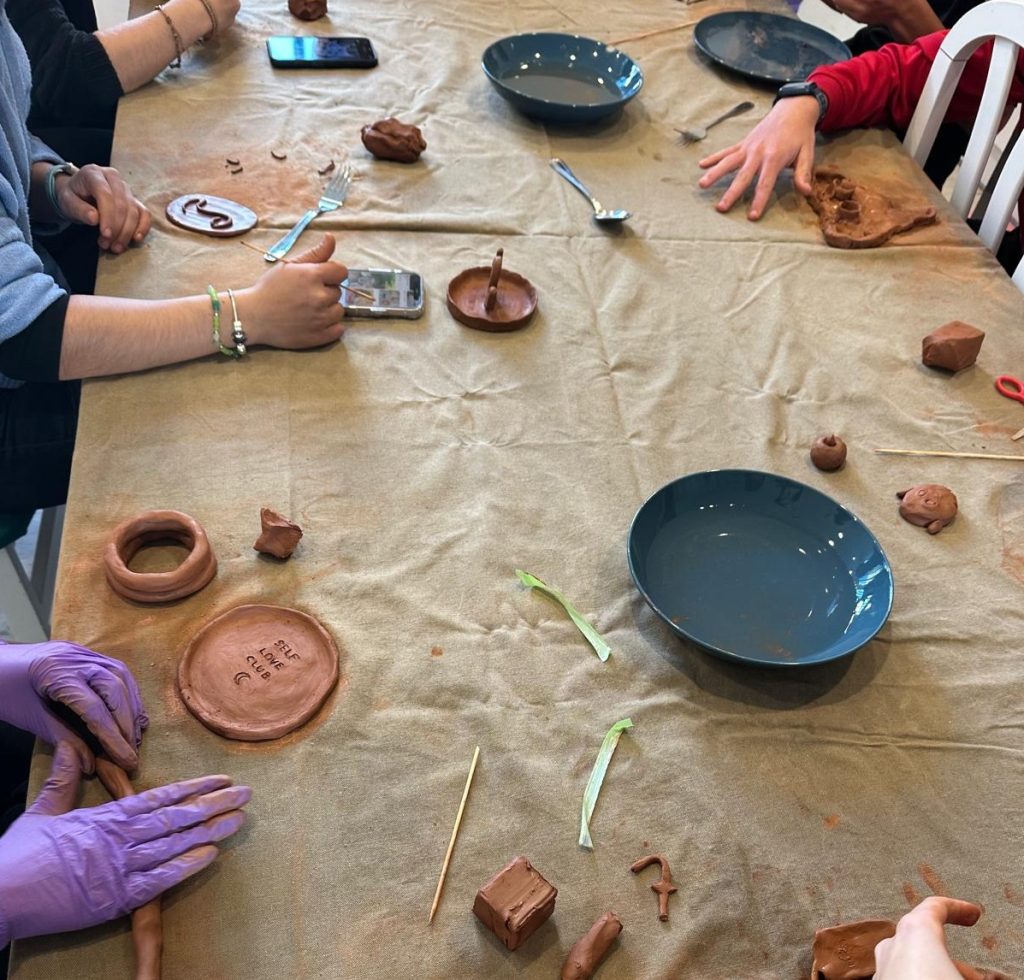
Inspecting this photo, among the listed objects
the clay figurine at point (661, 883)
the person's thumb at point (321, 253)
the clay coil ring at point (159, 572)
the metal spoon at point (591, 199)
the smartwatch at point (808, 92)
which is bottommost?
the clay figurine at point (661, 883)

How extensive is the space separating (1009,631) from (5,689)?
1164 millimetres

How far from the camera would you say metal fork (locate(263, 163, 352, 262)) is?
153 cm

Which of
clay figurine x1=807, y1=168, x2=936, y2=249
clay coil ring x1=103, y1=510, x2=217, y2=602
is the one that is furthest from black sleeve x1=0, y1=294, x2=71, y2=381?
clay figurine x1=807, y1=168, x2=936, y2=249

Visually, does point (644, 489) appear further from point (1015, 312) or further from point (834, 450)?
point (1015, 312)

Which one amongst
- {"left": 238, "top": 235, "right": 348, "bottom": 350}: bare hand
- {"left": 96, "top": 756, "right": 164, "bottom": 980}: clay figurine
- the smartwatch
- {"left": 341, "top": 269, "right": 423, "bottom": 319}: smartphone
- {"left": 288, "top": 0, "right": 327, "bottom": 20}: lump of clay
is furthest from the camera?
{"left": 288, "top": 0, "right": 327, "bottom": 20}: lump of clay

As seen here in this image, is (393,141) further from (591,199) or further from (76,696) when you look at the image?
(76,696)

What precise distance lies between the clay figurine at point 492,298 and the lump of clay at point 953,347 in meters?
0.65

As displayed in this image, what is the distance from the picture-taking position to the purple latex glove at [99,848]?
2.51ft

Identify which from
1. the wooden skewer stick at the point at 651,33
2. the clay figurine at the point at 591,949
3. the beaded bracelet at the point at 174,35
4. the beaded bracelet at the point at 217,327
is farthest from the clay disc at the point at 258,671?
the wooden skewer stick at the point at 651,33

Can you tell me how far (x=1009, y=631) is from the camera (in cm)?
114

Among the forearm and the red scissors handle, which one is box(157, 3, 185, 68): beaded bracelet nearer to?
the forearm

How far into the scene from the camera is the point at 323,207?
5.40 ft

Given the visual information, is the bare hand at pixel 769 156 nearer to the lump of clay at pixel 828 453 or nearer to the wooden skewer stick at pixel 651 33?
the wooden skewer stick at pixel 651 33

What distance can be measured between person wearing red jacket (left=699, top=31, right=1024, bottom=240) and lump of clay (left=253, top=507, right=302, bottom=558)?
45.5 inches
